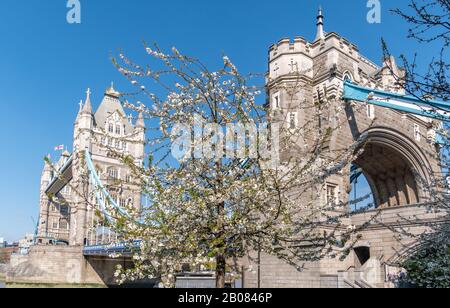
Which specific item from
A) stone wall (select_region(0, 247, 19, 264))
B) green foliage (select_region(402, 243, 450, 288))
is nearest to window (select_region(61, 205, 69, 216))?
stone wall (select_region(0, 247, 19, 264))

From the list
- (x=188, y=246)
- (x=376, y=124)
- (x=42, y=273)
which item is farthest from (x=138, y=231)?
(x=42, y=273)

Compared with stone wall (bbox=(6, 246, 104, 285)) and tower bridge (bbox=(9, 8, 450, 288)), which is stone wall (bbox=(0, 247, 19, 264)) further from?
tower bridge (bbox=(9, 8, 450, 288))

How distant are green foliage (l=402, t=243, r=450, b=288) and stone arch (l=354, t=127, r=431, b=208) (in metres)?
9.76

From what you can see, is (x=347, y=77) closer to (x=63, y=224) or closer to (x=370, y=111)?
(x=370, y=111)

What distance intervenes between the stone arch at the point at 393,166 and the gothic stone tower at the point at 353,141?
0.06 metres

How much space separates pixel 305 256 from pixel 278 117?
244 centimetres

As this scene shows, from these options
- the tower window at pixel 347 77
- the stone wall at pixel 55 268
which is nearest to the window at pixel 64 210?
the stone wall at pixel 55 268

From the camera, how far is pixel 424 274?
46.7 feet

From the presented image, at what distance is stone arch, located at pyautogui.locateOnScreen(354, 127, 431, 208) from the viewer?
25297 millimetres

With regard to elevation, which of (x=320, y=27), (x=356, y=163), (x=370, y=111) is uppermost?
(x=320, y=27)

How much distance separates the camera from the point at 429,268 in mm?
12758

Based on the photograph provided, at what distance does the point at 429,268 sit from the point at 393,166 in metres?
17.0

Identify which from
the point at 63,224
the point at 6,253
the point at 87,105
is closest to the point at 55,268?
the point at 87,105
